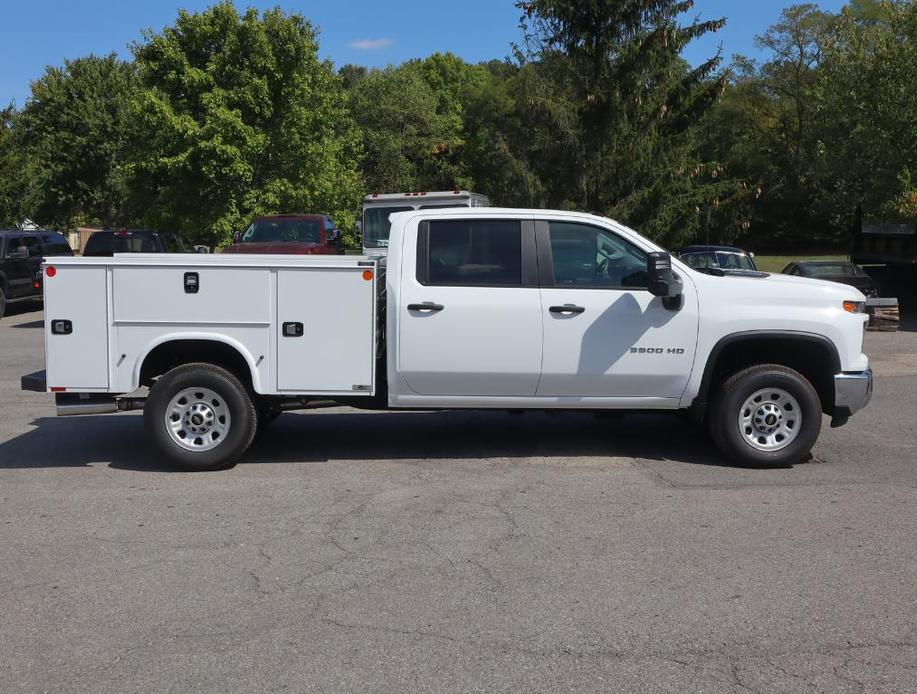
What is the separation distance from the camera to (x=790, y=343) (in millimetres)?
7492

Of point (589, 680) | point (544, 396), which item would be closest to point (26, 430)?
point (544, 396)

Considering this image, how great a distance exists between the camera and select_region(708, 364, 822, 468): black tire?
7.35 meters

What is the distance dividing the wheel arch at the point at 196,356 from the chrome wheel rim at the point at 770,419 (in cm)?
382

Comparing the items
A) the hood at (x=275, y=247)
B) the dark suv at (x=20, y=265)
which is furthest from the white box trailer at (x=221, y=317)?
the dark suv at (x=20, y=265)

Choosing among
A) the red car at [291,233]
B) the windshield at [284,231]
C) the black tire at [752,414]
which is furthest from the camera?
the windshield at [284,231]

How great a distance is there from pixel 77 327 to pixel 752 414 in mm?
5263

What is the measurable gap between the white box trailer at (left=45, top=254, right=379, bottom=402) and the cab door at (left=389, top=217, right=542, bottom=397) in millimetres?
342

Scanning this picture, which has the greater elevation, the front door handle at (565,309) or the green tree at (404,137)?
the green tree at (404,137)

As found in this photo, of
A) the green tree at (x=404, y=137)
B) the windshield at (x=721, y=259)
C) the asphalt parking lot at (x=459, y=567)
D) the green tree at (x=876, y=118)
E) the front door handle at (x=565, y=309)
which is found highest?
the green tree at (x=404, y=137)

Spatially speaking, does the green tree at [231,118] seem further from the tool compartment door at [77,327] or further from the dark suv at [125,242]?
the tool compartment door at [77,327]

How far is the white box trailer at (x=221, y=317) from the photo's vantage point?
7.06 metres

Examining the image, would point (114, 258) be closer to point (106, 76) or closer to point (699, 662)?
point (699, 662)

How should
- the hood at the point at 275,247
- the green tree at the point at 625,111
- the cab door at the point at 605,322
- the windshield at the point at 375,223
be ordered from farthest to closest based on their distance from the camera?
the green tree at the point at 625,111
the windshield at the point at 375,223
the hood at the point at 275,247
the cab door at the point at 605,322

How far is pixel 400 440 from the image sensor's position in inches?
337
